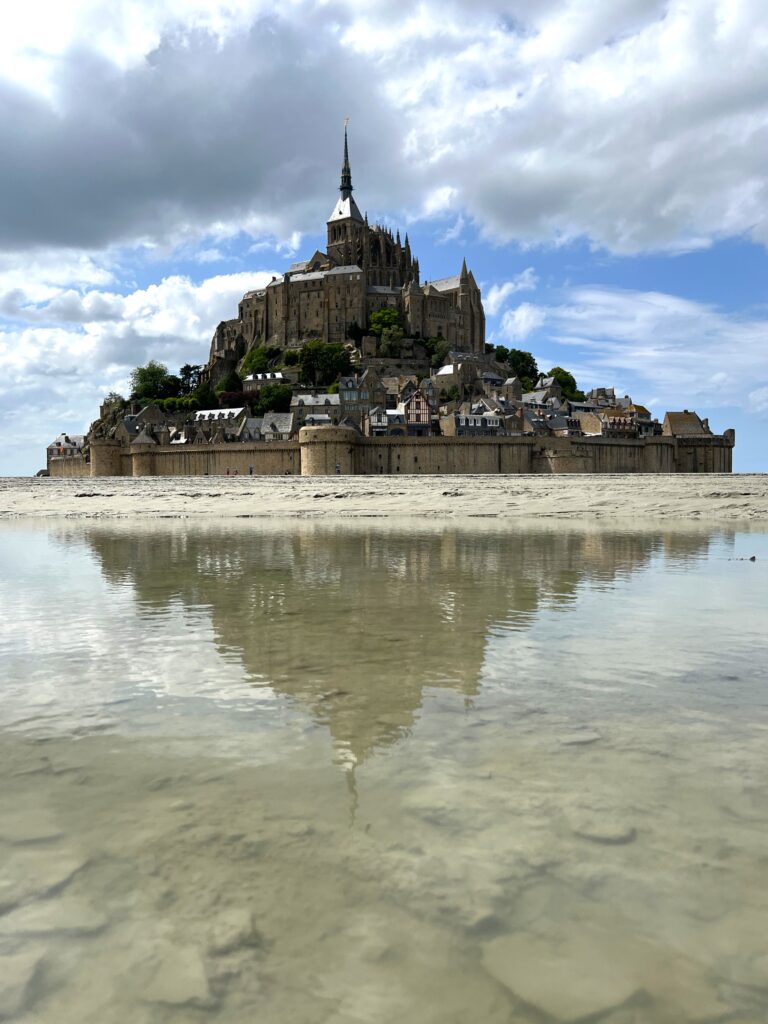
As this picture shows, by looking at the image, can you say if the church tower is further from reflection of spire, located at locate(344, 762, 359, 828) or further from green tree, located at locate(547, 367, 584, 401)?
reflection of spire, located at locate(344, 762, 359, 828)

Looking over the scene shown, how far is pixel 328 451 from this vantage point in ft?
179

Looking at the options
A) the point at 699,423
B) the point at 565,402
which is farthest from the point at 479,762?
the point at 565,402

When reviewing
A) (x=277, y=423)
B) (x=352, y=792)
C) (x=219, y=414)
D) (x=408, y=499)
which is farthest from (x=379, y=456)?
(x=352, y=792)

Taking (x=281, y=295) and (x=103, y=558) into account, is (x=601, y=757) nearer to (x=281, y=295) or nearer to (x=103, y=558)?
(x=103, y=558)

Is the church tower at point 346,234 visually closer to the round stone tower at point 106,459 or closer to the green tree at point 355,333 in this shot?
the green tree at point 355,333

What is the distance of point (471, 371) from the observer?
86562 millimetres

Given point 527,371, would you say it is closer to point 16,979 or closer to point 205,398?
point 205,398

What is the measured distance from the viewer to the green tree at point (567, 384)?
95250 millimetres

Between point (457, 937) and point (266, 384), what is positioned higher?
point (266, 384)

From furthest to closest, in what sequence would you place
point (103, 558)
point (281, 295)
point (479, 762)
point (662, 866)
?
1. point (281, 295)
2. point (103, 558)
3. point (479, 762)
4. point (662, 866)

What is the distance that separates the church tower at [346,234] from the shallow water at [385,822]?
104 metres

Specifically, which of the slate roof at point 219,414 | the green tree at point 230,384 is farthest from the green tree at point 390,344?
the slate roof at point 219,414

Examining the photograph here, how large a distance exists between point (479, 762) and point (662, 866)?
48.4 inches

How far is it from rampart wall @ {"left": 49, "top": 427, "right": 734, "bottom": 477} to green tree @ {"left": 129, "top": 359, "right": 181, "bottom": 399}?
32.1m
